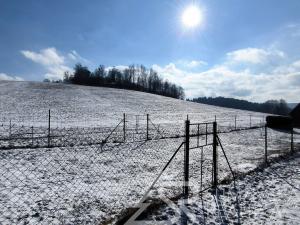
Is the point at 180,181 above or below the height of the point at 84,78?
below

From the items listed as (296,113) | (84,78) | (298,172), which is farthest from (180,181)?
(84,78)

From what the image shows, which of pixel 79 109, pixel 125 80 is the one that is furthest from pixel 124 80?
pixel 79 109

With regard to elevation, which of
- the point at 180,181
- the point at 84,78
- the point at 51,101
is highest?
the point at 84,78

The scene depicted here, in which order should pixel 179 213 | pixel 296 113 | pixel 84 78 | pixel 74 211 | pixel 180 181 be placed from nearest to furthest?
1. pixel 179 213
2. pixel 74 211
3. pixel 180 181
4. pixel 296 113
5. pixel 84 78

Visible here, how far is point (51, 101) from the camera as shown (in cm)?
4316

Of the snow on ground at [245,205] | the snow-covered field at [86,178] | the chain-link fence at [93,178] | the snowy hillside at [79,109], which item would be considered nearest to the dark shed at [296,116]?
the snowy hillside at [79,109]

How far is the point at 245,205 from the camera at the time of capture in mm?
6254

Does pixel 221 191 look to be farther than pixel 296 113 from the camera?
No

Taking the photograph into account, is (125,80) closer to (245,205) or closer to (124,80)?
(124,80)

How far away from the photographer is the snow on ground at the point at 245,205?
547 cm

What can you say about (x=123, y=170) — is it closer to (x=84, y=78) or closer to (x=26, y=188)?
(x=26, y=188)

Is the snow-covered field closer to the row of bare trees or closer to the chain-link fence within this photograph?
the chain-link fence

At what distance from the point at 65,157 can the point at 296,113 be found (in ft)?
148

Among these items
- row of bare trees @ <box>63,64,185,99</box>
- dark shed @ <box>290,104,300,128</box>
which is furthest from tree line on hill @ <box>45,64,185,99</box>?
dark shed @ <box>290,104,300,128</box>
